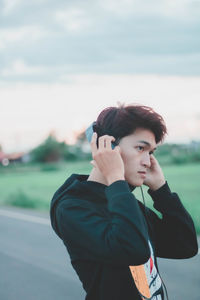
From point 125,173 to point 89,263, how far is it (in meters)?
0.36

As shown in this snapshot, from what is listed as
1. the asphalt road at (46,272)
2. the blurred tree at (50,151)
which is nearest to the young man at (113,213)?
the asphalt road at (46,272)

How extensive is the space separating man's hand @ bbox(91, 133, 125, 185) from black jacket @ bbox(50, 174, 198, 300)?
33 millimetres

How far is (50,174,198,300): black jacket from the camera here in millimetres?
1421

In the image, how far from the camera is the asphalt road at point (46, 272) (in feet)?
14.5

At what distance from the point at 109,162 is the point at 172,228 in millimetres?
520

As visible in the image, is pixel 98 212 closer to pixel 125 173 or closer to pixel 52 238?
pixel 125 173

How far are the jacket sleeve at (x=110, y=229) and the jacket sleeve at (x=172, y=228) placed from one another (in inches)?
16.4

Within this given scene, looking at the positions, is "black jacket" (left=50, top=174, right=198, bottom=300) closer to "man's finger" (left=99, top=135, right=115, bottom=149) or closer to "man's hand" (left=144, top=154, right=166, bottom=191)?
"man's finger" (left=99, top=135, right=115, bottom=149)

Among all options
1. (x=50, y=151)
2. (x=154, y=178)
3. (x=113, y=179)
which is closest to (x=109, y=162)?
(x=113, y=179)

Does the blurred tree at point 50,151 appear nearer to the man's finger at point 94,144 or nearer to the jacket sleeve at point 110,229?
the man's finger at point 94,144

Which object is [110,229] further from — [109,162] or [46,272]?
[46,272]

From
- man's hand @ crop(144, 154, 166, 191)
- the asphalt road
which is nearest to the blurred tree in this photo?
the asphalt road

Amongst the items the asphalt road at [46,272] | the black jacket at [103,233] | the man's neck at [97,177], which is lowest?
the asphalt road at [46,272]

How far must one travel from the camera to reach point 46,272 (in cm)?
517
